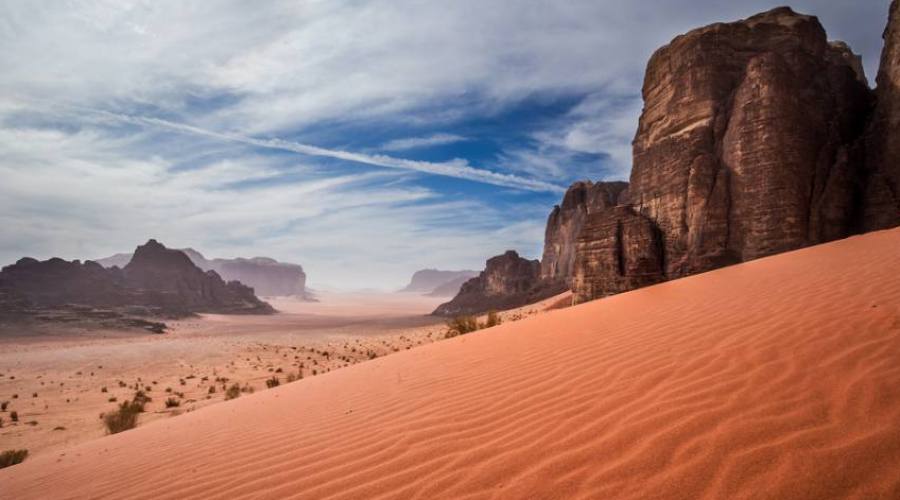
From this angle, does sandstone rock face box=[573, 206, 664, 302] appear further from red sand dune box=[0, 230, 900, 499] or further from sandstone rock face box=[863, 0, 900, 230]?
red sand dune box=[0, 230, 900, 499]

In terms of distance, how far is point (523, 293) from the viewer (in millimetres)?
54219

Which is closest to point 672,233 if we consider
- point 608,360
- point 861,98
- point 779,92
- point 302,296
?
point 779,92

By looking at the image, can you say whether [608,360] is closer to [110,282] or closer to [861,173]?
[861,173]

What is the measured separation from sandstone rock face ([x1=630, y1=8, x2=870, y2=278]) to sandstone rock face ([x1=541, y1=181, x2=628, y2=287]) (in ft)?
97.5

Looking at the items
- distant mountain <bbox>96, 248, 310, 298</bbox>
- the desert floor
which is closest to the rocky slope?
the desert floor

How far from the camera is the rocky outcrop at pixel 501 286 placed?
2182 inches

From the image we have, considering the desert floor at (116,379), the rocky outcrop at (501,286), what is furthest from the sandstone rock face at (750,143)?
the rocky outcrop at (501,286)

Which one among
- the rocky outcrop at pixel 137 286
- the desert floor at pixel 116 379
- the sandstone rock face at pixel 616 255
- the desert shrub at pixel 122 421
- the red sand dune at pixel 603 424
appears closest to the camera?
the red sand dune at pixel 603 424

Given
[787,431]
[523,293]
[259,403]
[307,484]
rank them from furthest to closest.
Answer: [523,293] < [259,403] < [307,484] < [787,431]

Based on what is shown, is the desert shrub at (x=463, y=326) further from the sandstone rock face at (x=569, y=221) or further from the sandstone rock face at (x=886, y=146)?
the sandstone rock face at (x=569, y=221)

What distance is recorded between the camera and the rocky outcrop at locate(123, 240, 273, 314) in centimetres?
6812

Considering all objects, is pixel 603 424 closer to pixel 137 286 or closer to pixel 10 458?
pixel 10 458

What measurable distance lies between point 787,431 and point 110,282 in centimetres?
7698

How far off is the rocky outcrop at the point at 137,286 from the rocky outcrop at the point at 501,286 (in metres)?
38.7
